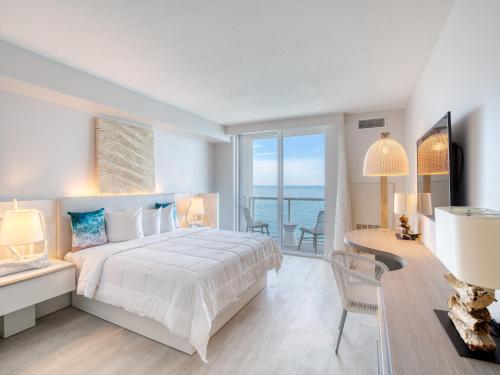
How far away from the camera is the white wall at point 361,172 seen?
4.14 m

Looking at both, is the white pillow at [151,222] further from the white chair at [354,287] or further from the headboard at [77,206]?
the white chair at [354,287]

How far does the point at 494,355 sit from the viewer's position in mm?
759

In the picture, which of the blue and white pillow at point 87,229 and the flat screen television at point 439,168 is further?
the blue and white pillow at point 87,229

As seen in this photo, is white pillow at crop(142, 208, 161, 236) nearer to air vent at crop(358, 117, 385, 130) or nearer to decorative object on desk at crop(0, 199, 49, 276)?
decorative object on desk at crop(0, 199, 49, 276)

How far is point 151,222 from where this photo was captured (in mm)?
3615

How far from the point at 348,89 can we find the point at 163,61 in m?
2.23

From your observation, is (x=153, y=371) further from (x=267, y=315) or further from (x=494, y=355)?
(x=494, y=355)

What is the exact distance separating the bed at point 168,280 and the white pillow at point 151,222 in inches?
14.5

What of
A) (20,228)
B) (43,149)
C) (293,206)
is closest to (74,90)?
(43,149)

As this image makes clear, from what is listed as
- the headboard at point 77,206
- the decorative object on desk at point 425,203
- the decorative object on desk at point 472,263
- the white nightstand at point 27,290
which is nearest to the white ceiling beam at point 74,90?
the headboard at point 77,206

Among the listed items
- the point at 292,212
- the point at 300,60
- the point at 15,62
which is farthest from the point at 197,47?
the point at 292,212

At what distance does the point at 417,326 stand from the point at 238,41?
2245 mm

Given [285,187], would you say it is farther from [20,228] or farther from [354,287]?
[20,228]

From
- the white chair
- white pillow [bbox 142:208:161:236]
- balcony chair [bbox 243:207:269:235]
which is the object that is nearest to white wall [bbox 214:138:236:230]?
balcony chair [bbox 243:207:269:235]
